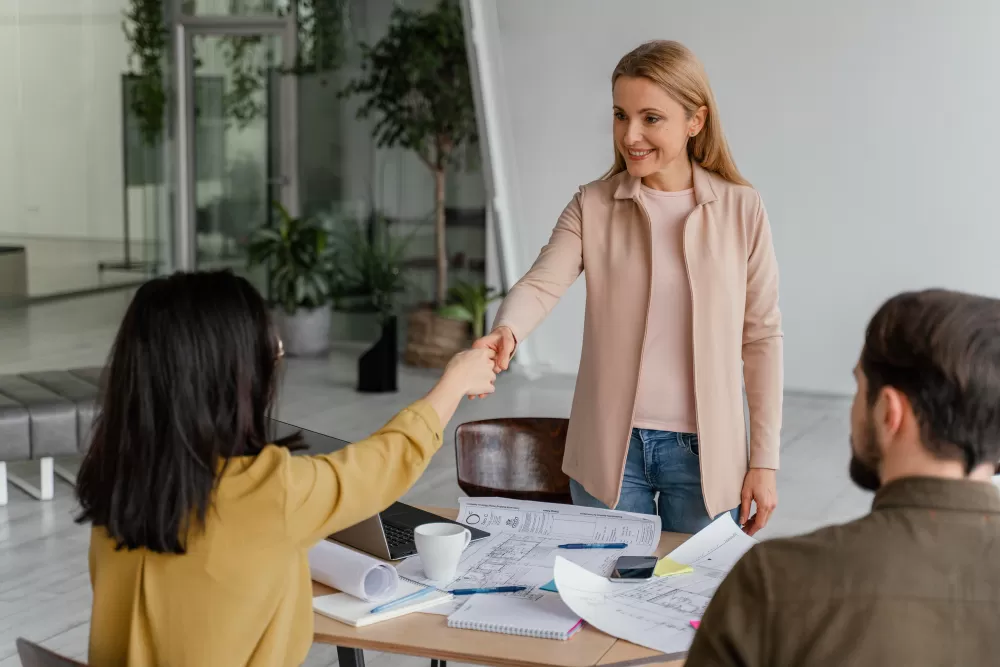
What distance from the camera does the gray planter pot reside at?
873 cm

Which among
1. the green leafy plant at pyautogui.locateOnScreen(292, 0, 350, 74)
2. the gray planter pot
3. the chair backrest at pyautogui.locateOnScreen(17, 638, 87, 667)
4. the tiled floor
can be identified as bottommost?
the tiled floor

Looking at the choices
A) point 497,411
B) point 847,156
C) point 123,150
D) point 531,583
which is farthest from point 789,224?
point 123,150

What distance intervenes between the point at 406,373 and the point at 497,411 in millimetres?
1477

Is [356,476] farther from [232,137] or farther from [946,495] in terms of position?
[232,137]

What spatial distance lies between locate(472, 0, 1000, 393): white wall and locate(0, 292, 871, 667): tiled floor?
3.29 feet

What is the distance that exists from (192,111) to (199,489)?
29.4 ft

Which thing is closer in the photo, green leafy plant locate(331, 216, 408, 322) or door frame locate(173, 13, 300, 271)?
green leafy plant locate(331, 216, 408, 322)

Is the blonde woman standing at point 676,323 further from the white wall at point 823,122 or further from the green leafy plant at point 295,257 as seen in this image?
the green leafy plant at point 295,257

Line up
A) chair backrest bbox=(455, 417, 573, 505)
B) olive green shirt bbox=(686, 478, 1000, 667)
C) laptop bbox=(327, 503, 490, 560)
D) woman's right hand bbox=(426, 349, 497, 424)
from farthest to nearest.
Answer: chair backrest bbox=(455, 417, 573, 505)
laptop bbox=(327, 503, 490, 560)
woman's right hand bbox=(426, 349, 497, 424)
olive green shirt bbox=(686, 478, 1000, 667)

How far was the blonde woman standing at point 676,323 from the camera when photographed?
220cm

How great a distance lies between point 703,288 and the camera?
2.20m

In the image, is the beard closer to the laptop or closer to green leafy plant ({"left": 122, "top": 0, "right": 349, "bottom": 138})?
the laptop

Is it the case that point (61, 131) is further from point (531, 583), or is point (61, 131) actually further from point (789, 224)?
point (531, 583)

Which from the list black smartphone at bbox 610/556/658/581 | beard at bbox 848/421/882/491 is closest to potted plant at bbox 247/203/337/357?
black smartphone at bbox 610/556/658/581
